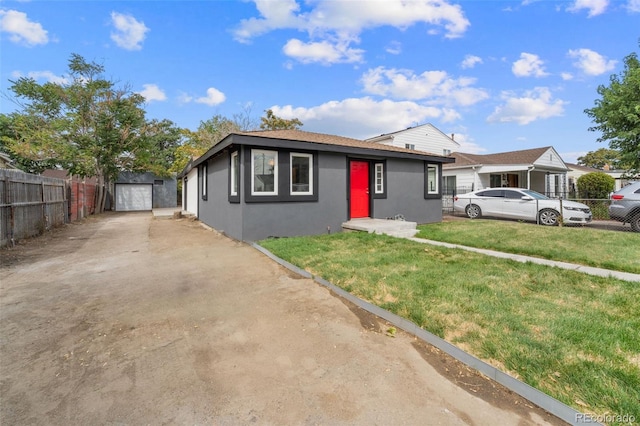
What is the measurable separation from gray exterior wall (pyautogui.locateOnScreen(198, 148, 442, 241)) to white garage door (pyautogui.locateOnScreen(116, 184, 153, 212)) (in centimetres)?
1736

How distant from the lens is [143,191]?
25.5 metres

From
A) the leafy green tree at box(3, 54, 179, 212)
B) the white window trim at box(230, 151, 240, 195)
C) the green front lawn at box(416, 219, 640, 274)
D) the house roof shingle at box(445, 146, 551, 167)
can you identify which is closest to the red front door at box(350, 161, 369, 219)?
the green front lawn at box(416, 219, 640, 274)

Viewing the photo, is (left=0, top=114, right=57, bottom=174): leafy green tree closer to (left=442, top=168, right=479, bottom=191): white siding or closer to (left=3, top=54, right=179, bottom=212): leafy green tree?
(left=3, top=54, right=179, bottom=212): leafy green tree

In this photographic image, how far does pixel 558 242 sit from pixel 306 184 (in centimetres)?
A: 621

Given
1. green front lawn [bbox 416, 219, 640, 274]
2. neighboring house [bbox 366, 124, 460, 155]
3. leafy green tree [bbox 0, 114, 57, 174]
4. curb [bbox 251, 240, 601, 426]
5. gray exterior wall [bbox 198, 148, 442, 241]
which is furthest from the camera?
neighboring house [bbox 366, 124, 460, 155]

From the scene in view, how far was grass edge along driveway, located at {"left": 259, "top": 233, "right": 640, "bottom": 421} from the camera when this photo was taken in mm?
2072

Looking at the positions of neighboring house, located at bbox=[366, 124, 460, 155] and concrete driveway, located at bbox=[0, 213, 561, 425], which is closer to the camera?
concrete driveway, located at bbox=[0, 213, 561, 425]

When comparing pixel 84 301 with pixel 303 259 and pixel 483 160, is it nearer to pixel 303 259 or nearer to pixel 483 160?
pixel 303 259

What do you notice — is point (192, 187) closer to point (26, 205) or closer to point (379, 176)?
point (26, 205)

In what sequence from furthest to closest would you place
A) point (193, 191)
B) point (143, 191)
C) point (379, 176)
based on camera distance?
1. point (143, 191)
2. point (193, 191)
3. point (379, 176)

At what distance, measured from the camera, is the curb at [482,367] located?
1.87 meters

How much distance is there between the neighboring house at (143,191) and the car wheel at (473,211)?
80.8ft

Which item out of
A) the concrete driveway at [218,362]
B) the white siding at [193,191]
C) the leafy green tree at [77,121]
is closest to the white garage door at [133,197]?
the leafy green tree at [77,121]

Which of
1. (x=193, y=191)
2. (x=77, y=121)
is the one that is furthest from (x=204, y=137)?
(x=193, y=191)
